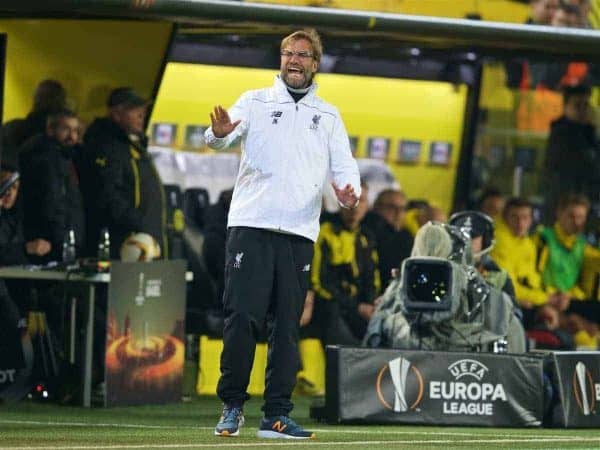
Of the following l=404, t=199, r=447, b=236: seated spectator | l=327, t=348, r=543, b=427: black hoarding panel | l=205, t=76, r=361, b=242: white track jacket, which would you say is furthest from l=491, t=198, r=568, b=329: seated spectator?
l=205, t=76, r=361, b=242: white track jacket

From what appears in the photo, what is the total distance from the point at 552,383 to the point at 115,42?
4.72 m

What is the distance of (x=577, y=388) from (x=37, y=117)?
179 inches

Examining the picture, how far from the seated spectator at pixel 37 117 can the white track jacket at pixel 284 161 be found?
4513 mm

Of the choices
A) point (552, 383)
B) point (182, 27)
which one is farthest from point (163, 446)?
point (182, 27)

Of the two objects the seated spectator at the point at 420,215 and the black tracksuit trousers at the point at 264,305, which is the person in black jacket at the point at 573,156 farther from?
the black tracksuit trousers at the point at 264,305

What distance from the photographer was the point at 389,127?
16.2 meters

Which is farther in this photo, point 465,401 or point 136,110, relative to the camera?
point 136,110

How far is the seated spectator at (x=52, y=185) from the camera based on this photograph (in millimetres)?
12586

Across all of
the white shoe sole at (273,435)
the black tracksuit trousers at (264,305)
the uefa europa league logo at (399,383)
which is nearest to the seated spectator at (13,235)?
the uefa europa league logo at (399,383)

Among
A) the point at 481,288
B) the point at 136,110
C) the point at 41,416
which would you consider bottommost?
the point at 41,416

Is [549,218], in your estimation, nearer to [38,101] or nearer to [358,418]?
[38,101]

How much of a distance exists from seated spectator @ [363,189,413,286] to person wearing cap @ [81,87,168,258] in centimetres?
248

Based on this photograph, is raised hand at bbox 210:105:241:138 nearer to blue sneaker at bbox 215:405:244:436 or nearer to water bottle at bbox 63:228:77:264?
blue sneaker at bbox 215:405:244:436

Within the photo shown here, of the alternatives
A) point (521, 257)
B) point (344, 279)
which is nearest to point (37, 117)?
point (344, 279)
